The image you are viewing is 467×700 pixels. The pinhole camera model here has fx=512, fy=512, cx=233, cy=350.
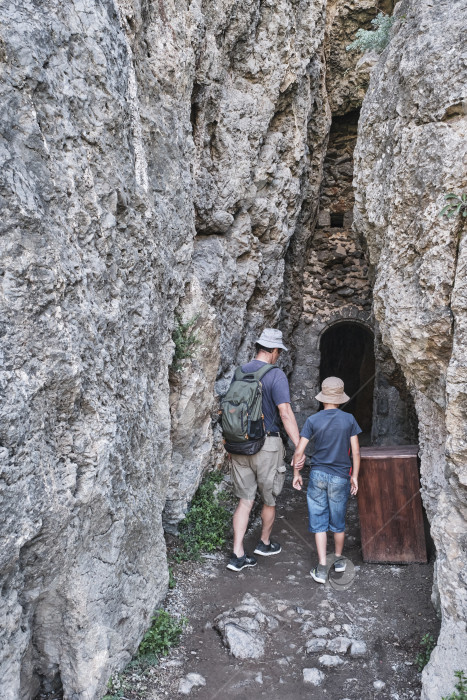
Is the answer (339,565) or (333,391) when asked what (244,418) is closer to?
(333,391)

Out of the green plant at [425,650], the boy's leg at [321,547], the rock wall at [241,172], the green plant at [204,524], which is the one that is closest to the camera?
the green plant at [425,650]

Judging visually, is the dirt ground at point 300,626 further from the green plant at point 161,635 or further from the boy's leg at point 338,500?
the boy's leg at point 338,500

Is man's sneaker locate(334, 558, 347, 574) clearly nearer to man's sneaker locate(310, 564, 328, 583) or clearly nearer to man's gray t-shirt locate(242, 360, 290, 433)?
→ man's sneaker locate(310, 564, 328, 583)

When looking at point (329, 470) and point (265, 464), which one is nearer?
point (329, 470)

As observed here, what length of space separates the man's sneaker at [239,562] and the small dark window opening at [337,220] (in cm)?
762

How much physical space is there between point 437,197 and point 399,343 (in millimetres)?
973

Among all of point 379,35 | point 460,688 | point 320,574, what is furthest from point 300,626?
point 379,35

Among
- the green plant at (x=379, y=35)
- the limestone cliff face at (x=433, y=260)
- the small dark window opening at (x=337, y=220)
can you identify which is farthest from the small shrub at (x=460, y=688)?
the small dark window opening at (x=337, y=220)

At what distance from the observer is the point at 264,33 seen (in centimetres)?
575

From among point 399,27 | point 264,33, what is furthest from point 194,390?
point 264,33

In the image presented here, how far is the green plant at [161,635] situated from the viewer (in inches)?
120

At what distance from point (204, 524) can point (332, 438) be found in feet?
4.64

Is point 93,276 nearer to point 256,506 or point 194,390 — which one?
point 194,390

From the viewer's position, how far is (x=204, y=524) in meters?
4.47
